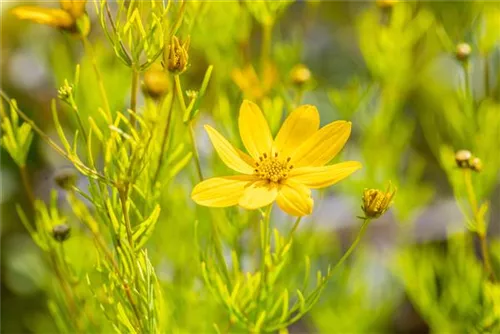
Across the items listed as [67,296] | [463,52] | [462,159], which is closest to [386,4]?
[463,52]

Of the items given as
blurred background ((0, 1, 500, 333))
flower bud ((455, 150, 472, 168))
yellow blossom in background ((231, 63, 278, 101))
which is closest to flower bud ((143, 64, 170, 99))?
blurred background ((0, 1, 500, 333))

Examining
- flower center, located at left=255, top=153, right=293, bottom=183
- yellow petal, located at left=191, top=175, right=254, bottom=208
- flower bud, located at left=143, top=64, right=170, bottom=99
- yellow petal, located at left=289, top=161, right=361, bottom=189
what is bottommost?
yellow petal, located at left=191, top=175, right=254, bottom=208

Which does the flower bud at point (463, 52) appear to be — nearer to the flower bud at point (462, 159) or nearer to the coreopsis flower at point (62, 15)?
the flower bud at point (462, 159)

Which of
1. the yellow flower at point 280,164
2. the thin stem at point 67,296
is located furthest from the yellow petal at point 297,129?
the thin stem at point 67,296

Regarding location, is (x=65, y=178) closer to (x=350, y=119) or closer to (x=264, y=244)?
(x=264, y=244)

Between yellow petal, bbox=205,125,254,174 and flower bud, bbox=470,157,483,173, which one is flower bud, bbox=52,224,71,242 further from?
flower bud, bbox=470,157,483,173

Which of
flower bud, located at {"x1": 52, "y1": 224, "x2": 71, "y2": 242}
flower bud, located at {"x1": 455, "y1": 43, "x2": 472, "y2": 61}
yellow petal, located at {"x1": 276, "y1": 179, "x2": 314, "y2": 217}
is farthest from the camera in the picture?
flower bud, located at {"x1": 455, "y1": 43, "x2": 472, "y2": 61}
